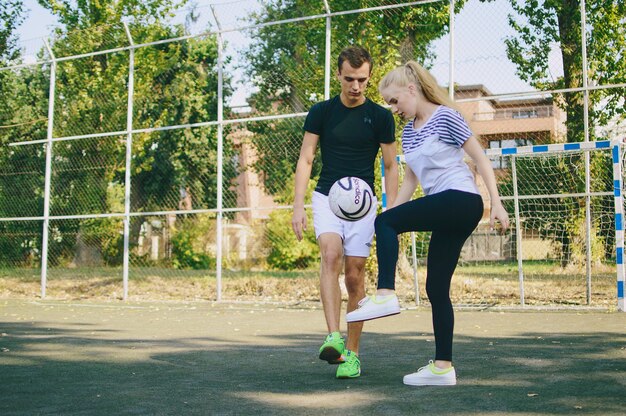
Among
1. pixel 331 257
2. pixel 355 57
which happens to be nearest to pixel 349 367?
pixel 331 257

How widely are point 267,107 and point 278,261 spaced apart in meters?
7.84

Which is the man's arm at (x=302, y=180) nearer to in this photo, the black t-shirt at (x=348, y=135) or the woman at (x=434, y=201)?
the black t-shirt at (x=348, y=135)

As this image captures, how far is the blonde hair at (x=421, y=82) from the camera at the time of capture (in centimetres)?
381

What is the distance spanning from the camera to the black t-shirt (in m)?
4.50

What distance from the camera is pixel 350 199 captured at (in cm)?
432

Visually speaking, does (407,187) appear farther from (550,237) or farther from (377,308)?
(550,237)

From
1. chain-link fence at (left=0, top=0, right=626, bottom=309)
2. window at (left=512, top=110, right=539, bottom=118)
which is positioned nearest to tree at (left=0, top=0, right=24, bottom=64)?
chain-link fence at (left=0, top=0, right=626, bottom=309)

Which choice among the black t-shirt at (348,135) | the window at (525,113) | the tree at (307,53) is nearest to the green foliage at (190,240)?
the tree at (307,53)

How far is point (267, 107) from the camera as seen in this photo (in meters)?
14.7

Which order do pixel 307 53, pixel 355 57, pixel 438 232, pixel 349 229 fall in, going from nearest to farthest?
pixel 438 232 < pixel 355 57 < pixel 349 229 < pixel 307 53

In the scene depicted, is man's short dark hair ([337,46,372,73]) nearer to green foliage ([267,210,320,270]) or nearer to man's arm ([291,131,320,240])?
man's arm ([291,131,320,240])

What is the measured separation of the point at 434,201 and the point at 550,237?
740cm

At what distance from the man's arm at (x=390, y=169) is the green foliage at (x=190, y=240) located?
1651cm

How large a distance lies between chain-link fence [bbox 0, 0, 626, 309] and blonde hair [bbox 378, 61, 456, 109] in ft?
6.73
